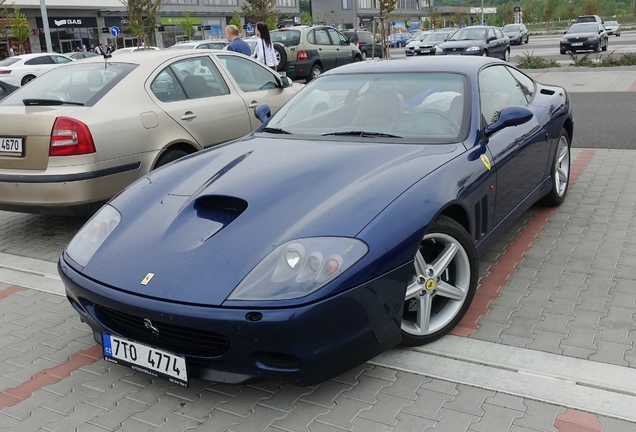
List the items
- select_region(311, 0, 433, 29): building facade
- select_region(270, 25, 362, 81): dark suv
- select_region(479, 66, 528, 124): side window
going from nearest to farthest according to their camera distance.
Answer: select_region(479, 66, 528, 124): side window, select_region(270, 25, 362, 81): dark suv, select_region(311, 0, 433, 29): building facade

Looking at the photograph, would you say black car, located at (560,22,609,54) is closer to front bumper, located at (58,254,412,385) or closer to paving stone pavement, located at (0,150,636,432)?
paving stone pavement, located at (0,150,636,432)

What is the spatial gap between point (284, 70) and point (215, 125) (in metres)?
11.9

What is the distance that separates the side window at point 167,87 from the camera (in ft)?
18.8

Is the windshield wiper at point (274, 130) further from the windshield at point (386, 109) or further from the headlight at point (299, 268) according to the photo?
the headlight at point (299, 268)

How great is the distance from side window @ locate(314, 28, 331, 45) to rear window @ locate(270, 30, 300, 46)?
1.99 feet

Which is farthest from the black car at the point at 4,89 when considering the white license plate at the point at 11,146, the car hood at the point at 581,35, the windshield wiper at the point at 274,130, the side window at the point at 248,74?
the car hood at the point at 581,35

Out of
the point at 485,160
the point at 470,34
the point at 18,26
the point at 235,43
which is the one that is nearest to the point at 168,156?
the point at 485,160

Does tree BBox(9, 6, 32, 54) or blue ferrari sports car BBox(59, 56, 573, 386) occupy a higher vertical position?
tree BBox(9, 6, 32, 54)

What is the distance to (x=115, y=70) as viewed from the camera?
5746 millimetres

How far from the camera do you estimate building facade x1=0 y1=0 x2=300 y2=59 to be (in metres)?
44.3

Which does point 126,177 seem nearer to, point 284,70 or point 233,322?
point 233,322

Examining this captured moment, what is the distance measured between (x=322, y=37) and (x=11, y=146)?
1438 centimetres

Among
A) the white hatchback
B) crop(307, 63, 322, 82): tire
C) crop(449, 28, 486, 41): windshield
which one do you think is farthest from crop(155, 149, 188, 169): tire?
crop(449, 28, 486, 41): windshield

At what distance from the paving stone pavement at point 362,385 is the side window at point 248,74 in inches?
126
